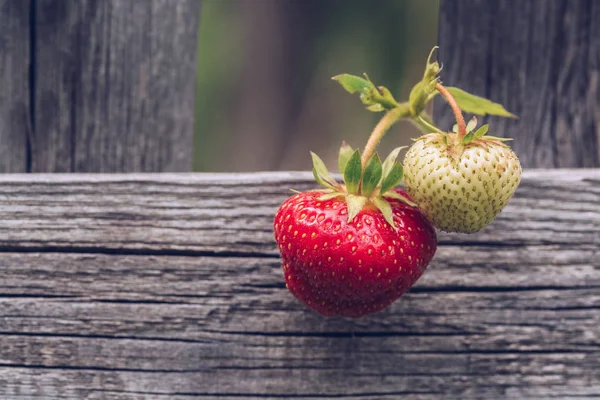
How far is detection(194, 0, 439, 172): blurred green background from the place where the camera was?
7.79 feet

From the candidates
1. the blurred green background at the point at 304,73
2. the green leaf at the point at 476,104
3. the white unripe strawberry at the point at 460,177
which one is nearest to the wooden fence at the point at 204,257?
the green leaf at the point at 476,104

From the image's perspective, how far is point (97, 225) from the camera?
1015 millimetres

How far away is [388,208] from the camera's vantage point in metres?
0.79

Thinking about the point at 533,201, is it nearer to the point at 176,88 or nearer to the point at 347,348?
the point at 347,348

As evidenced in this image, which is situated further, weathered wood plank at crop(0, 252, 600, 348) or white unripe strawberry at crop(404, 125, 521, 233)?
weathered wood plank at crop(0, 252, 600, 348)

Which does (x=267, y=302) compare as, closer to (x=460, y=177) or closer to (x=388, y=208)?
(x=388, y=208)

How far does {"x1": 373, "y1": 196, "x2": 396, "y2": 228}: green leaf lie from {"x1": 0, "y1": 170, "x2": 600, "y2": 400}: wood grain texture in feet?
0.77

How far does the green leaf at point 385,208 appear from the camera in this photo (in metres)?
0.78

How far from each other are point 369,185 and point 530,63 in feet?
1.64

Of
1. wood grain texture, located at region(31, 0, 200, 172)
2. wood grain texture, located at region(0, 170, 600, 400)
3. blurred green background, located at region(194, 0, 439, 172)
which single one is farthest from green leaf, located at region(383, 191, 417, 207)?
blurred green background, located at region(194, 0, 439, 172)

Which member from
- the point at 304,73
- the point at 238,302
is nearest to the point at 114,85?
the point at 238,302

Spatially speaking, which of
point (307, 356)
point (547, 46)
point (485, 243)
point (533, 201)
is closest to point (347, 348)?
point (307, 356)

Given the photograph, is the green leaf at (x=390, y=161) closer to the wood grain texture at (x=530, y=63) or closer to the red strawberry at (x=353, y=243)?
the red strawberry at (x=353, y=243)

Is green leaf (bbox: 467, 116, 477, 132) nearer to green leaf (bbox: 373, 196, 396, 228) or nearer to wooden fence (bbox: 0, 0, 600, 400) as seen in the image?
green leaf (bbox: 373, 196, 396, 228)
